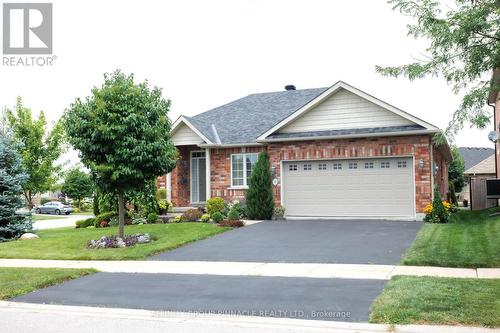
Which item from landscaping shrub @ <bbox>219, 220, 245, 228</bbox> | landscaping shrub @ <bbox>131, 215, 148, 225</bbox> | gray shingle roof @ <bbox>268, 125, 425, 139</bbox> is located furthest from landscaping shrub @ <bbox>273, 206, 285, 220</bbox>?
landscaping shrub @ <bbox>131, 215, 148, 225</bbox>

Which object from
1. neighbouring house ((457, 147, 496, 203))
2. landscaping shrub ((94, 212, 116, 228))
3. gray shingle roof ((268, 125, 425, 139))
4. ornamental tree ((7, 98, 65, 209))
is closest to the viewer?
gray shingle roof ((268, 125, 425, 139))

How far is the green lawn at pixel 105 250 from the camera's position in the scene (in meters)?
13.0

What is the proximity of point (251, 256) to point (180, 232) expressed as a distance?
16.5ft

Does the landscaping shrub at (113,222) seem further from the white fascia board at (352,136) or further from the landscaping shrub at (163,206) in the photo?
the white fascia board at (352,136)

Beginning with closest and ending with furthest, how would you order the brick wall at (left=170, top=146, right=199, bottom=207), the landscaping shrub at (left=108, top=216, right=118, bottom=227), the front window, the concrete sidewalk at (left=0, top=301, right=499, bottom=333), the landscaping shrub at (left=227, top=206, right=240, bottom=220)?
1. the concrete sidewalk at (left=0, top=301, right=499, bottom=333)
2. the landscaping shrub at (left=227, top=206, right=240, bottom=220)
3. the landscaping shrub at (left=108, top=216, right=118, bottom=227)
4. the front window
5. the brick wall at (left=170, top=146, right=199, bottom=207)


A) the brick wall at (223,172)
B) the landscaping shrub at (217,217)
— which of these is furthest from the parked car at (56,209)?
the landscaping shrub at (217,217)

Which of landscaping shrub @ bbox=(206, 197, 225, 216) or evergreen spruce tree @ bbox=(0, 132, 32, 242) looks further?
landscaping shrub @ bbox=(206, 197, 225, 216)

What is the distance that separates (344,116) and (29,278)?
13.1 metres

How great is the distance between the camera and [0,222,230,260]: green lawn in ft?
42.8

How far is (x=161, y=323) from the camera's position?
271 inches

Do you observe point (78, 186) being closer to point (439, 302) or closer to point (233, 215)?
point (233, 215)

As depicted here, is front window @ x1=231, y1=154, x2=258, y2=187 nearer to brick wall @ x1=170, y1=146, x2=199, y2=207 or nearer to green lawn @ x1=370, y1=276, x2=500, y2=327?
brick wall @ x1=170, y1=146, x2=199, y2=207

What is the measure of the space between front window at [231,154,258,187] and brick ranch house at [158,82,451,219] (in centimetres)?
4

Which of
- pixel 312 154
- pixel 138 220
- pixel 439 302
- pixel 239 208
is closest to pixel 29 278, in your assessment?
pixel 439 302
